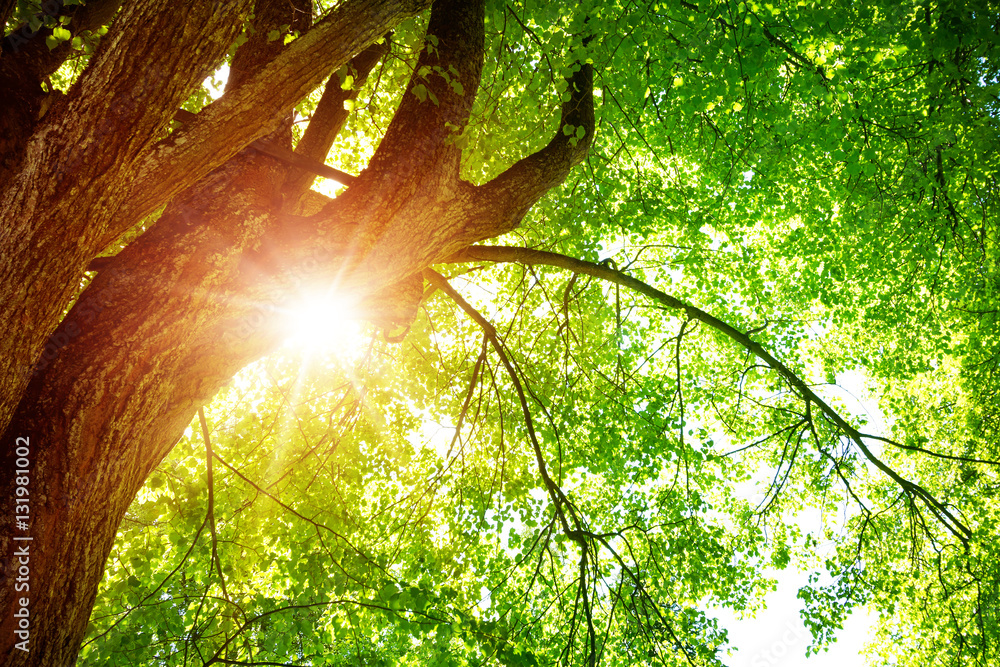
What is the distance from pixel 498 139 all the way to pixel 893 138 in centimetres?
505

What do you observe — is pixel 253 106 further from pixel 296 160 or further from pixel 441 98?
pixel 441 98

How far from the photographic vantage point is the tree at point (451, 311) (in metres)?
2.10

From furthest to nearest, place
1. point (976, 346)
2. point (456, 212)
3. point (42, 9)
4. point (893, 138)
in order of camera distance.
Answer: point (976, 346) → point (893, 138) → point (456, 212) → point (42, 9)

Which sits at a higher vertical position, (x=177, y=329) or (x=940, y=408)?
(x=940, y=408)

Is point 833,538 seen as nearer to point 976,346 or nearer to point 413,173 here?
point 976,346

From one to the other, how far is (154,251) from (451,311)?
183 inches

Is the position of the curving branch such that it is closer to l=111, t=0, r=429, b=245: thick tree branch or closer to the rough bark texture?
the rough bark texture

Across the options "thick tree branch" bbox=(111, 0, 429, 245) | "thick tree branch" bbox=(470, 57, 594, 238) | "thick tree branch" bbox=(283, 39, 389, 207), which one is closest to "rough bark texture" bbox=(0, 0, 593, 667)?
"thick tree branch" bbox=(111, 0, 429, 245)

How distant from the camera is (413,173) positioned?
3332mm

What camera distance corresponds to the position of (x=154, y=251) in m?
2.59

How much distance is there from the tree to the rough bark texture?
0.01m

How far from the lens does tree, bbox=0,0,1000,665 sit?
210 centimetres

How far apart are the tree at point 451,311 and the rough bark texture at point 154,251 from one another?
1 cm

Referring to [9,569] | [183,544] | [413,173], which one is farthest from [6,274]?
[183,544]
